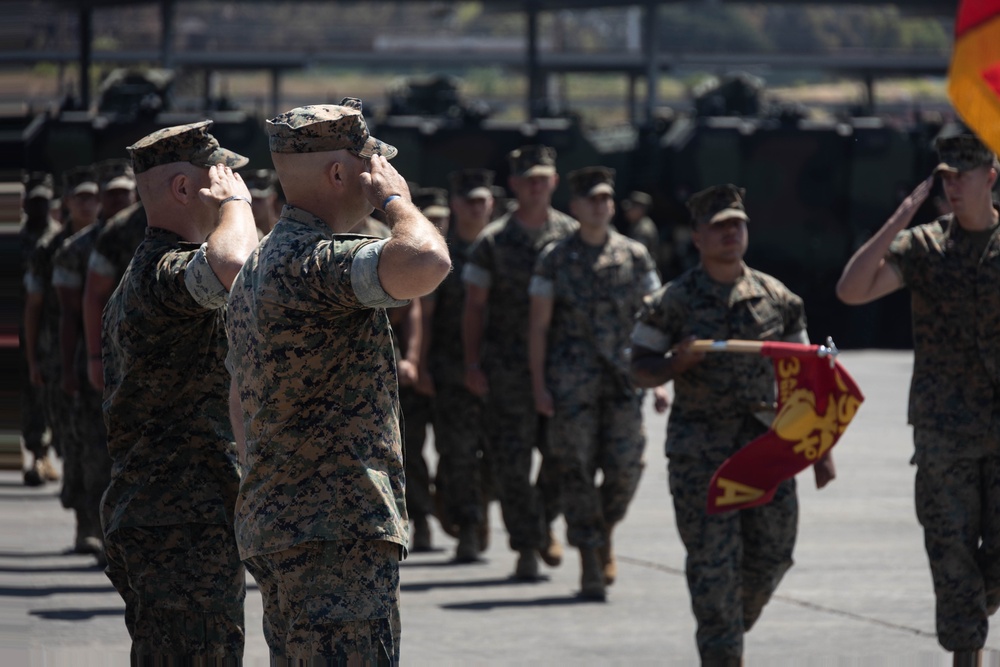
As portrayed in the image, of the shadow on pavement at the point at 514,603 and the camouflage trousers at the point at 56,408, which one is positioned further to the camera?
the camouflage trousers at the point at 56,408

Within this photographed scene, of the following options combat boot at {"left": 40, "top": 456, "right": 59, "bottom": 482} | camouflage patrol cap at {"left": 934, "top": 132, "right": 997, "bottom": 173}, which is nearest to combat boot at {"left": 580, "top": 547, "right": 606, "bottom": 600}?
camouflage patrol cap at {"left": 934, "top": 132, "right": 997, "bottom": 173}

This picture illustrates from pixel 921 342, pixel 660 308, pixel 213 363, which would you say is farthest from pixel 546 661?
pixel 213 363

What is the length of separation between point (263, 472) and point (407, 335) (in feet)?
17.2

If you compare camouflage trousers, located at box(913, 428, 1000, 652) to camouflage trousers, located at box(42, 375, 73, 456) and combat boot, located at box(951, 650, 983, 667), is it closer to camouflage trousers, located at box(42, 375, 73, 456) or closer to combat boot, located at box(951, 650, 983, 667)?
combat boot, located at box(951, 650, 983, 667)

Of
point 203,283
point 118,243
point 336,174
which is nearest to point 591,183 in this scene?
point 118,243

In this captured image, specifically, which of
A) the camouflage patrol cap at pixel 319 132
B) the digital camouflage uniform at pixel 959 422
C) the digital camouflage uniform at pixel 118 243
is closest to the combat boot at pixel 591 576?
the digital camouflage uniform at pixel 959 422

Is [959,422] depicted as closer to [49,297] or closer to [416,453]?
[416,453]

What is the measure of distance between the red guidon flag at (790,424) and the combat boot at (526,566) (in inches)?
116

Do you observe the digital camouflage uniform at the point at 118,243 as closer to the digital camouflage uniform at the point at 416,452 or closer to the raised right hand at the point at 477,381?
the digital camouflage uniform at the point at 416,452

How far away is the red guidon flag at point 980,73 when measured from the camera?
135 inches

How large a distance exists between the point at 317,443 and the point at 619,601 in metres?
4.47

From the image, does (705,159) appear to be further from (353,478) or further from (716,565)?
(353,478)

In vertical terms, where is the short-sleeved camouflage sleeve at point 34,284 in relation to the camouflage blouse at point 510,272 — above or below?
below

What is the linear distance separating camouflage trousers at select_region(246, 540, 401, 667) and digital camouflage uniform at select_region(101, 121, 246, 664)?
32.1 inches
